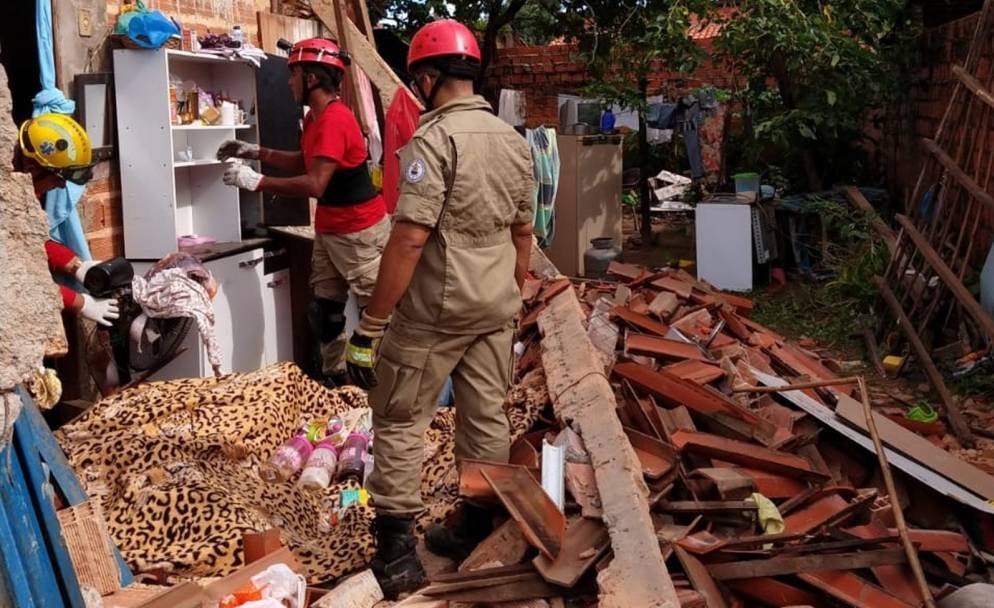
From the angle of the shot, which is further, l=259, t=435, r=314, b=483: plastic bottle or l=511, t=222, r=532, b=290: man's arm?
l=259, t=435, r=314, b=483: plastic bottle

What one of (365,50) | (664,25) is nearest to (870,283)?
(664,25)

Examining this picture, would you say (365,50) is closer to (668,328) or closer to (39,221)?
(668,328)

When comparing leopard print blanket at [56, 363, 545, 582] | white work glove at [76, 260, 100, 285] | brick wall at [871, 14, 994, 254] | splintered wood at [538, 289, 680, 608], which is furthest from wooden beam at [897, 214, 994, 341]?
white work glove at [76, 260, 100, 285]

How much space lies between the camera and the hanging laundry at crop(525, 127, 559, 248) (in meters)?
9.95

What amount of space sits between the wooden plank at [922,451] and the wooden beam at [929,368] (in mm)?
615

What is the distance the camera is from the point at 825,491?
A: 15.6 ft

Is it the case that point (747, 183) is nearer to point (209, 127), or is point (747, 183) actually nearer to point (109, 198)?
point (209, 127)

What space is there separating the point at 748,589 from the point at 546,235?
627cm

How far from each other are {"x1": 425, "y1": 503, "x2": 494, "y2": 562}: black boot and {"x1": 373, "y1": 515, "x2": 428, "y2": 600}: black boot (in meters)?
0.30

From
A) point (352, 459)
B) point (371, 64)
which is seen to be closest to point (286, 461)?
point (352, 459)

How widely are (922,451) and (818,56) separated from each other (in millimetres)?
6069

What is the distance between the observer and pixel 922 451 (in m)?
5.52

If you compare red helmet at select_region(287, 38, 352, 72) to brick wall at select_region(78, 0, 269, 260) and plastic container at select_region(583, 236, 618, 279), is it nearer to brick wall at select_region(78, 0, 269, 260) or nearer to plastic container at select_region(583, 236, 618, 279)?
brick wall at select_region(78, 0, 269, 260)

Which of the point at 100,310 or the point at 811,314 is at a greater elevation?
the point at 100,310
